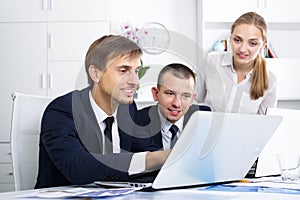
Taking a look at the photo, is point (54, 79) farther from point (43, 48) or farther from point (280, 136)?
point (280, 136)

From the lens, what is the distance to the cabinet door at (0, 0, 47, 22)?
3.82m

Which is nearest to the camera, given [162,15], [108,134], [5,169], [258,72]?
[108,134]

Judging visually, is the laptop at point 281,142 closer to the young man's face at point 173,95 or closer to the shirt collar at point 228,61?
the young man's face at point 173,95

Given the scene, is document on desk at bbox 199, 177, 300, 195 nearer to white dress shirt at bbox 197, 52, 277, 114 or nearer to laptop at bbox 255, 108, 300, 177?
laptop at bbox 255, 108, 300, 177

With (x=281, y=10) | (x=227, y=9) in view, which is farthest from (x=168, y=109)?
(x=281, y=10)

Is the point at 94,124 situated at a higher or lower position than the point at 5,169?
higher

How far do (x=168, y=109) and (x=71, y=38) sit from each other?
2.48 m

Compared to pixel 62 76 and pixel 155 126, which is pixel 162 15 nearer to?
pixel 62 76

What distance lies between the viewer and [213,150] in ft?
3.87

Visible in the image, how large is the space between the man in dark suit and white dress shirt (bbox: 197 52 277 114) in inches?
24.1

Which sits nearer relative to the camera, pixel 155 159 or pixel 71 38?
pixel 155 159

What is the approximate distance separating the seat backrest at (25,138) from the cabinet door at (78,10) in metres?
2.19

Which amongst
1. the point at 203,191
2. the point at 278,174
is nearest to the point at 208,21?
the point at 278,174

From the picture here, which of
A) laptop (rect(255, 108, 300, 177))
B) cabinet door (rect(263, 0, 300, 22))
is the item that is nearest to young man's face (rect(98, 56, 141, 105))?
laptop (rect(255, 108, 300, 177))
